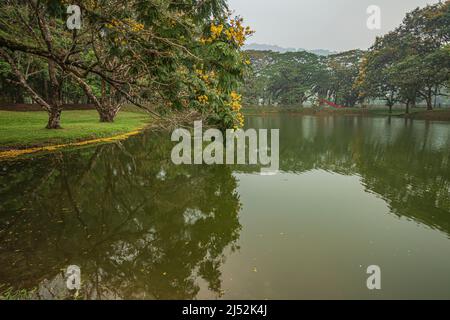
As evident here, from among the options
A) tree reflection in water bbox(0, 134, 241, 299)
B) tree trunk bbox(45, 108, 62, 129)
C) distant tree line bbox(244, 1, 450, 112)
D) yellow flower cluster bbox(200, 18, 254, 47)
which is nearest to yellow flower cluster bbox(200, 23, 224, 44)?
yellow flower cluster bbox(200, 18, 254, 47)

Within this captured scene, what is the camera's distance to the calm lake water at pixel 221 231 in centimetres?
412

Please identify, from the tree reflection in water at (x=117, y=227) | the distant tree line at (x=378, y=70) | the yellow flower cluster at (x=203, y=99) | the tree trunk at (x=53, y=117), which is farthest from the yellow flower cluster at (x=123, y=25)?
the distant tree line at (x=378, y=70)

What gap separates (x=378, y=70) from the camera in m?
51.6

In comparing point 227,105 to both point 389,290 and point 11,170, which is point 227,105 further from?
point 11,170

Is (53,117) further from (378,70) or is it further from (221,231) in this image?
(378,70)

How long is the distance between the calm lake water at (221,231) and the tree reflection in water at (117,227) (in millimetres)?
25

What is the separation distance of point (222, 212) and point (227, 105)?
260 centimetres

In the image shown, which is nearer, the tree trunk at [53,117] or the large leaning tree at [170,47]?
the large leaning tree at [170,47]

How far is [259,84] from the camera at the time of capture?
6650 cm

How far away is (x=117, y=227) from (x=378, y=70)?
190 feet

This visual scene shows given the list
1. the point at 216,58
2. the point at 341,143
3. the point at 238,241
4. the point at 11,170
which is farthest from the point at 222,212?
the point at 341,143

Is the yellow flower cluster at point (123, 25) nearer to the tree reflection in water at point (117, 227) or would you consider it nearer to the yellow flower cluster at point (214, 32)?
the yellow flower cluster at point (214, 32)

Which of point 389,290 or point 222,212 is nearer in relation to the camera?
point 389,290

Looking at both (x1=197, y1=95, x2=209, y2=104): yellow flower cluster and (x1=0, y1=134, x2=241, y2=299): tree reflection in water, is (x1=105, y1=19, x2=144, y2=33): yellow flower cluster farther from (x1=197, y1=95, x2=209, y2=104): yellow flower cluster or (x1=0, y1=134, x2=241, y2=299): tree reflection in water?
(x1=0, y1=134, x2=241, y2=299): tree reflection in water
